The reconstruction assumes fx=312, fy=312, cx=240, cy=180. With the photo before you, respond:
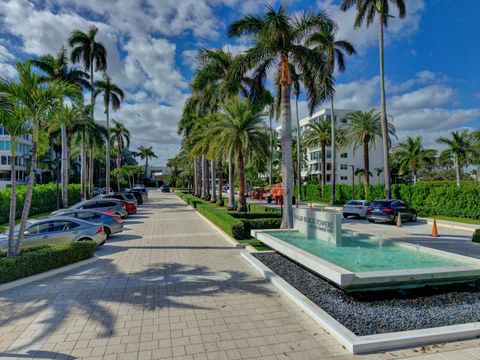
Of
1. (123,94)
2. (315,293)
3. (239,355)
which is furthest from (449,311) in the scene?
(123,94)

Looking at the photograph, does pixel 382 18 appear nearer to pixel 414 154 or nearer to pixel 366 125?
pixel 366 125

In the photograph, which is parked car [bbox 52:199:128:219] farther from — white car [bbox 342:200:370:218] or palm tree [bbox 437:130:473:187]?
palm tree [bbox 437:130:473:187]

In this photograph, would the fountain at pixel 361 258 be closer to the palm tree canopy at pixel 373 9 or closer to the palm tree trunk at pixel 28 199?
the palm tree trunk at pixel 28 199

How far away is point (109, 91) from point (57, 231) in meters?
33.4

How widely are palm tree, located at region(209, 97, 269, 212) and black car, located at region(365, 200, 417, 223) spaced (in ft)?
25.6

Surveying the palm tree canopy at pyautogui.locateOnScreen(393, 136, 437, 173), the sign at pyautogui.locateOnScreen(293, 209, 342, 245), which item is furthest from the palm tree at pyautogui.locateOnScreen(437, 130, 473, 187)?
the sign at pyautogui.locateOnScreen(293, 209, 342, 245)

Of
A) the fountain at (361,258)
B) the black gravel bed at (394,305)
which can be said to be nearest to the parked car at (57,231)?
the fountain at (361,258)

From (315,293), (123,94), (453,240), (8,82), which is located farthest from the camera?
(123,94)

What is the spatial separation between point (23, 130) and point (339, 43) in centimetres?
3167

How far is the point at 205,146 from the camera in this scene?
89.2 feet

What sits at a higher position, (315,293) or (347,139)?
(347,139)

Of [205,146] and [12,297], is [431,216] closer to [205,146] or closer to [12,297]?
[205,146]

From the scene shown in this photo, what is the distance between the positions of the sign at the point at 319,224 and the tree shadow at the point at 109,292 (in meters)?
3.02

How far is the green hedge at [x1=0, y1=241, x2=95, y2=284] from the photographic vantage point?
25.1ft
